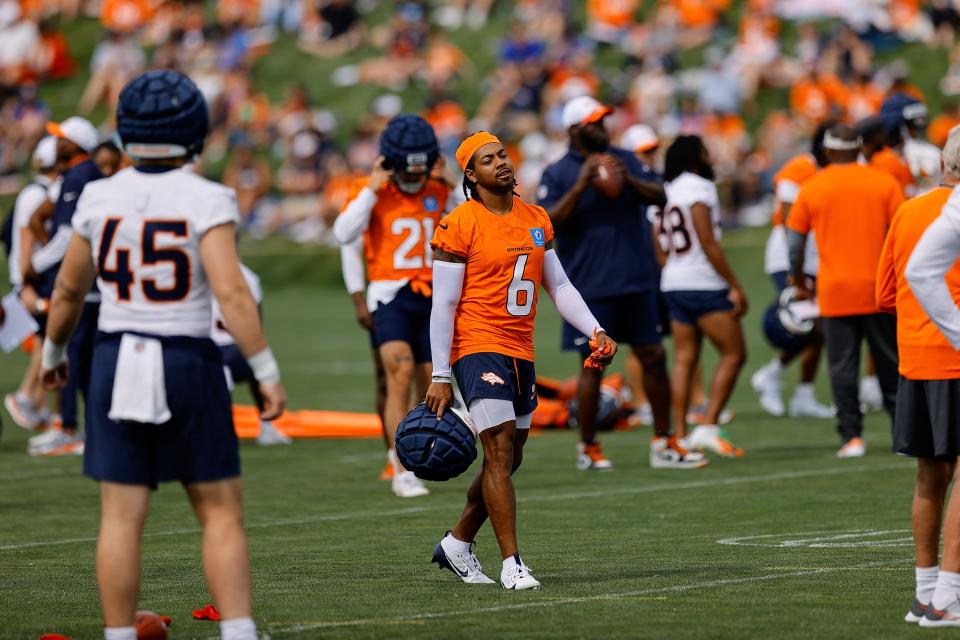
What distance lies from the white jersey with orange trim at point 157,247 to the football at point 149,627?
1.08 metres

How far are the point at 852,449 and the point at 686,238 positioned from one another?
1934mm

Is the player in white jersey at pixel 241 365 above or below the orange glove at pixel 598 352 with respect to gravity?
below

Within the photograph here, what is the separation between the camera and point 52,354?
6359 mm

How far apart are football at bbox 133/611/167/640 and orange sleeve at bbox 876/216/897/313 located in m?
3.06

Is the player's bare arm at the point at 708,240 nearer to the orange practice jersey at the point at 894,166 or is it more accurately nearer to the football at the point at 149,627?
the orange practice jersey at the point at 894,166

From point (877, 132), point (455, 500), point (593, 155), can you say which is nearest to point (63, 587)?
point (455, 500)

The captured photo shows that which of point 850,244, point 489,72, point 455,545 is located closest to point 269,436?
point 850,244

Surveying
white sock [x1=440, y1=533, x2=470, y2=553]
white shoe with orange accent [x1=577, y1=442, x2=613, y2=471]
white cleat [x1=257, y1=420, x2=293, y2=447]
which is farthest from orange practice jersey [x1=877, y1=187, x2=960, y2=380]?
white cleat [x1=257, y1=420, x2=293, y2=447]

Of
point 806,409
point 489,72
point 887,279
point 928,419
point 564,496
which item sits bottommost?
point 806,409

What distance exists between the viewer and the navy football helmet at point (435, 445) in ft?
24.5

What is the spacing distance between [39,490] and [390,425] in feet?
7.79

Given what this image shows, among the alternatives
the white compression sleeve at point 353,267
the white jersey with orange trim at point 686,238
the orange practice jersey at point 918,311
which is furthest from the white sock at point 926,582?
the white jersey with orange trim at point 686,238

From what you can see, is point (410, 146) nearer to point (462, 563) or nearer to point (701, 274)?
point (701, 274)

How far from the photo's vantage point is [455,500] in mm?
10742
